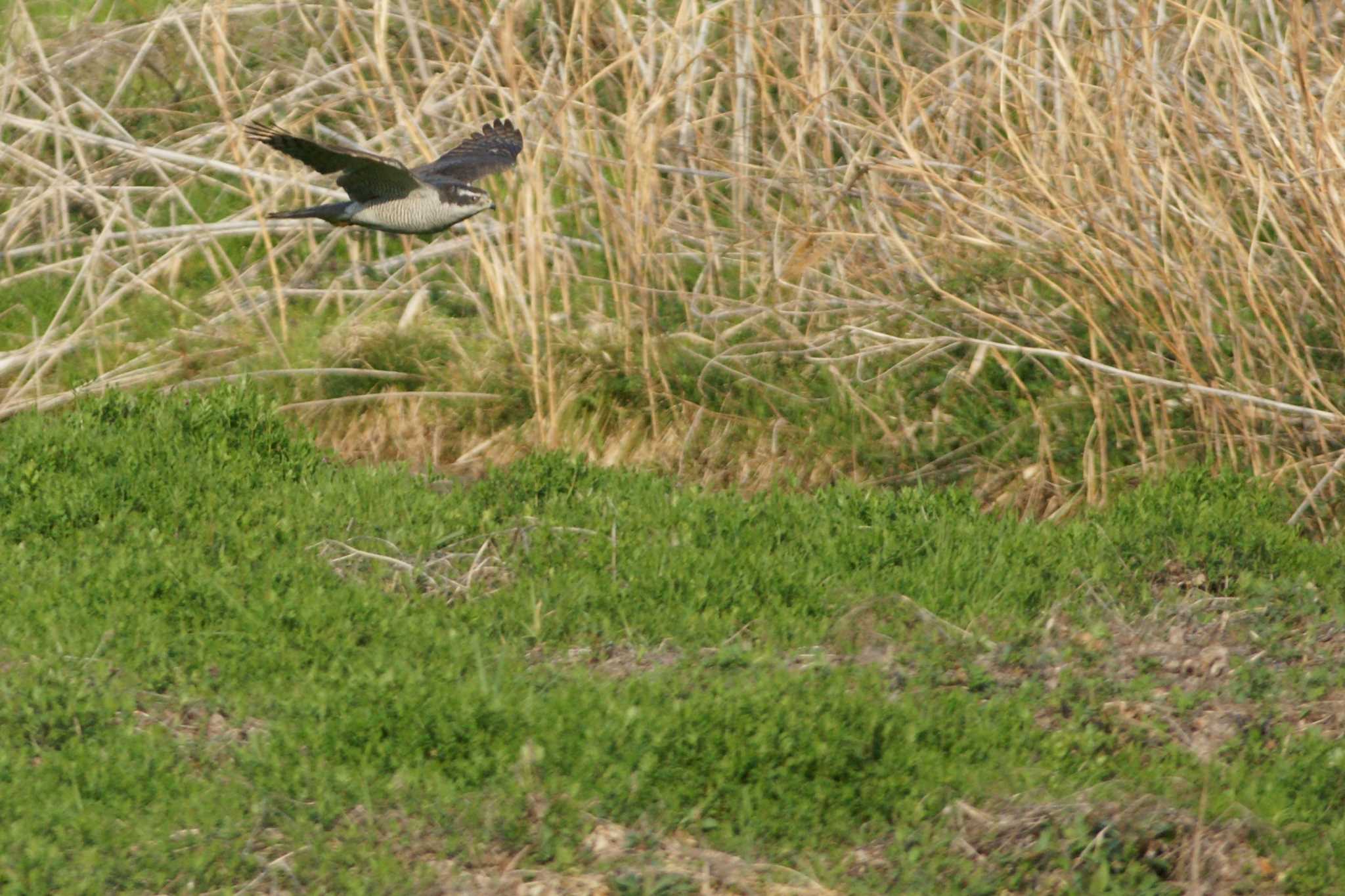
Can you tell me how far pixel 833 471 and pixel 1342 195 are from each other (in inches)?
77.7

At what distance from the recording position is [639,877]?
3.58 metres

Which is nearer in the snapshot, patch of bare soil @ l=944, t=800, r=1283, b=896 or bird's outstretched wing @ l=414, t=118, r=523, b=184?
patch of bare soil @ l=944, t=800, r=1283, b=896

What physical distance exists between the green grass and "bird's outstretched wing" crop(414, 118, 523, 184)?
42.2 inches

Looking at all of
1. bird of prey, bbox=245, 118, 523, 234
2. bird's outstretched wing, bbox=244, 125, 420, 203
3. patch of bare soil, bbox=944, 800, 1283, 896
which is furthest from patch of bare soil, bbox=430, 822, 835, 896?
bird of prey, bbox=245, 118, 523, 234

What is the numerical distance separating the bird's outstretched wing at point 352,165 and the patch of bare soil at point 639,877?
90.2 inches

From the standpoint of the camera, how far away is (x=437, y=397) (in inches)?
272

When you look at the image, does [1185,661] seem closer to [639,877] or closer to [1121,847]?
[1121,847]

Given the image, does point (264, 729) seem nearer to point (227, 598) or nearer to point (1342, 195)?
point (227, 598)

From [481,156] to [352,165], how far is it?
0.88 metres

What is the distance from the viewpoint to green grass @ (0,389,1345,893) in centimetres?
371

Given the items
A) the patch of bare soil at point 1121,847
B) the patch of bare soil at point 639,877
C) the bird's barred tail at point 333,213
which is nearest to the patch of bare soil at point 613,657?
the patch of bare soil at point 639,877

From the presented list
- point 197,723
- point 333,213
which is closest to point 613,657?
point 197,723

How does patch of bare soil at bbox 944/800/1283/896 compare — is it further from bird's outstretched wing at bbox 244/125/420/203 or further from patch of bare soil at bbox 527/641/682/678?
bird's outstretched wing at bbox 244/125/420/203

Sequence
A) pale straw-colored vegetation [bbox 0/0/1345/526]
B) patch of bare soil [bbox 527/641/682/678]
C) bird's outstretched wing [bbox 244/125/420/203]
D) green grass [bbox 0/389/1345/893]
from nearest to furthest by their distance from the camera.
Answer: green grass [bbox 0/389/1345/893]
patch of bare soil [bbox 527/641/682/678]
bird's outstretched wing [bbox 244/125/420/203]
pale straw-colored vegetation [bbox 0/0/1345/526]
